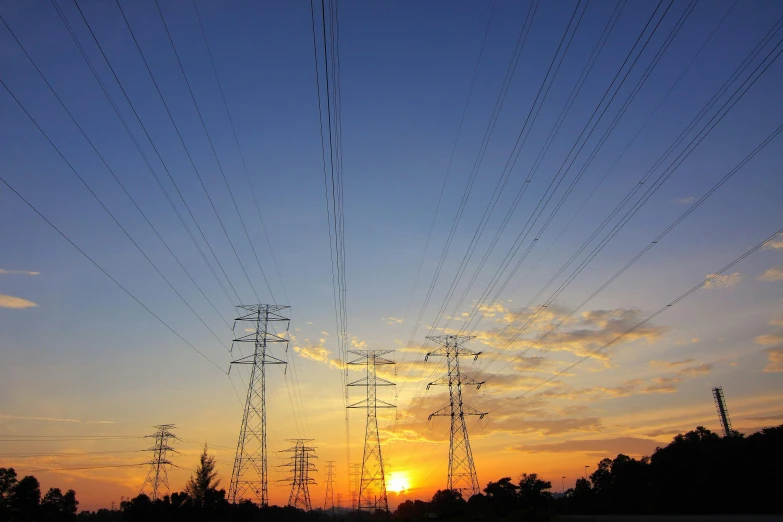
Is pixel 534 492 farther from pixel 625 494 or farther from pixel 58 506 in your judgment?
pixel 58 506

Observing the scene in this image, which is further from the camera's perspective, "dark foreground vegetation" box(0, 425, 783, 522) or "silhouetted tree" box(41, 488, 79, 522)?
"silhouetted tree" box(41, 488, 79, 522)

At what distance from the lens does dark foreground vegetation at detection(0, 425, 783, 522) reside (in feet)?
237

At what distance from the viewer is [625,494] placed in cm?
10162

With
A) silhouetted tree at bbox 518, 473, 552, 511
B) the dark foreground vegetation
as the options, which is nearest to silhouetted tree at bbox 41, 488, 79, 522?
the dark foreground vegetation

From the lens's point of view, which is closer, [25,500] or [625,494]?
[25,500]

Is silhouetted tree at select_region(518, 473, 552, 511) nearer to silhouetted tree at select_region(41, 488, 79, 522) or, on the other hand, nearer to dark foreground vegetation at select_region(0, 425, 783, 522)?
dark foreground vegetation at select_region(0, 425, 783, 522)

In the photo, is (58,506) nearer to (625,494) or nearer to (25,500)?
(25,500)

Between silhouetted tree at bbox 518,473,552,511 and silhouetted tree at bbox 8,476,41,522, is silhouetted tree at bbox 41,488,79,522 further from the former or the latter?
silhouetted tree at bbox 518,473,552,511

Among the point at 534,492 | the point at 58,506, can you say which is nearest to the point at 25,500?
the point at 58,506

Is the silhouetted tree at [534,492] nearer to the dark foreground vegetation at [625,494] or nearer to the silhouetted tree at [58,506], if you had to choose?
the dark foreground vegetation at [625,494]

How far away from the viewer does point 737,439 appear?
271 ft

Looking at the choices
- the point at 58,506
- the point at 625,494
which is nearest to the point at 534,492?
the point at 625,494

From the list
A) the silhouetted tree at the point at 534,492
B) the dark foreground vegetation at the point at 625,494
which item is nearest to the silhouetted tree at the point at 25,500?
the dark foreground vegetation at the point at 625,494

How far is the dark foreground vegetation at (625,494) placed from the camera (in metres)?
72.4
